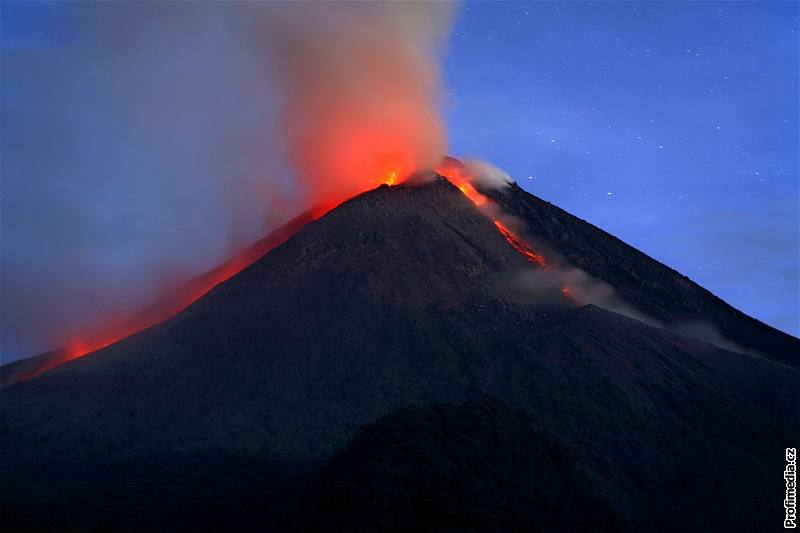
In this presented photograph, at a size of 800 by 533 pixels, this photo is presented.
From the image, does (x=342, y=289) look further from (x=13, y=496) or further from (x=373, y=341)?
(x=13, y=496)

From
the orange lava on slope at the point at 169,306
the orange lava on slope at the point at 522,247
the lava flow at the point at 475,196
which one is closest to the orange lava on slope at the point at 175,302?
the orange lava on slope at the point at 169,306

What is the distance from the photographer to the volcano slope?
39.3 meters

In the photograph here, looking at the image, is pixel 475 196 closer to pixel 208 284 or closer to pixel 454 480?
pixel 208 284

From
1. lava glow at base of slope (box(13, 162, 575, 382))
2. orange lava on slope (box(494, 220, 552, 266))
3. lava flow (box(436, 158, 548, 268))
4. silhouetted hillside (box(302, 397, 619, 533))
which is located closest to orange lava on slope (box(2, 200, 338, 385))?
lava glow at base of slope (box(13, 162, 575, 382))

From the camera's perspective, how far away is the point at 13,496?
39406 millimetres

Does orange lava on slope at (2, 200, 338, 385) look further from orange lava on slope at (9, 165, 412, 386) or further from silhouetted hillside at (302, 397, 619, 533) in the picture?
silhouetted hillside at (302, 397, 619, 533)

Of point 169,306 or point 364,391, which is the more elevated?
point 169,306

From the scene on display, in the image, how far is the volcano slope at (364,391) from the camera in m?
39.3

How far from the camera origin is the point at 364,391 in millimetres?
45688

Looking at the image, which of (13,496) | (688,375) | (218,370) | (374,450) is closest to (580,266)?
(688,375)

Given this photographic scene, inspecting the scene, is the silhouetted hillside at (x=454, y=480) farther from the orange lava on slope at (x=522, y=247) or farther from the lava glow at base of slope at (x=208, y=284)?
the orange lava on slope at (x=522, y=247)

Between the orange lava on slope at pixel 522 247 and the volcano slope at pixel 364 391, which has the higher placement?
the orange lava on slope at pixel 522 247

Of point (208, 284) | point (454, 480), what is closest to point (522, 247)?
point (208, 284)

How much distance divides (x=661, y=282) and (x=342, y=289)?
76.9ft
